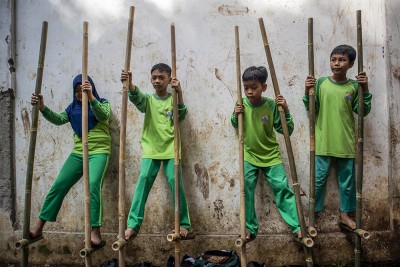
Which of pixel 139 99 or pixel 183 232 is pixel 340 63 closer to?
pixel 139 99

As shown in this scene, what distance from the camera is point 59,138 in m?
4.32

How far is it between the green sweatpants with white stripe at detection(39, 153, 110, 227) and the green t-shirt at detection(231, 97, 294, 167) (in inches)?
54.7

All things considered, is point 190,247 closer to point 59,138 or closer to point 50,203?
point 50,203

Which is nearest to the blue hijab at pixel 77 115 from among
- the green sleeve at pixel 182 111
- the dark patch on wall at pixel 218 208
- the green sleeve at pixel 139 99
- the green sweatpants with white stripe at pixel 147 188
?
the green sleeve at pixel 139 99

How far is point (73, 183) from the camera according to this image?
3.99m

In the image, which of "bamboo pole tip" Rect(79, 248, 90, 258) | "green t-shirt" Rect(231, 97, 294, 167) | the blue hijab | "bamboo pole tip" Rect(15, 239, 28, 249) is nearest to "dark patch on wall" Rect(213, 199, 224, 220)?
"green t-shirt" Rect(231, 97, 294, 167)

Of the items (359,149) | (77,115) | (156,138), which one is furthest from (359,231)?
(77,115)

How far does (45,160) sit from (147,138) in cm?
121

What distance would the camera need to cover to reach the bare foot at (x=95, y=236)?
148 inches

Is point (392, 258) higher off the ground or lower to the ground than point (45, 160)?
lower

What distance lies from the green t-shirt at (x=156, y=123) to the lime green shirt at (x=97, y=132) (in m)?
0.35

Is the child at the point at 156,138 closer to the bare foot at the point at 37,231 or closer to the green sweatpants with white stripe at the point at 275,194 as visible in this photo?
the green sweatpants with white stripe at the point at 275,194

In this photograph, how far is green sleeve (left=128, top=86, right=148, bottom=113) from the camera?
12.5ft

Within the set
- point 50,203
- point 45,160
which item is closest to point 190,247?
point 50,203
